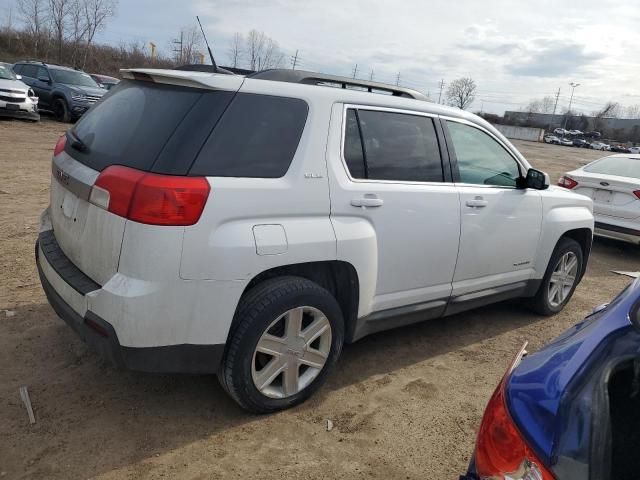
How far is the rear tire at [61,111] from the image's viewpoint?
17766 millimetres

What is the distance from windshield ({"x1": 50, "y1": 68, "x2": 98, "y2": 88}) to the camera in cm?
1783

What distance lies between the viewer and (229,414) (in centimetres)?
302

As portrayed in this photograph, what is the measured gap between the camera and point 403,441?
2.92 m

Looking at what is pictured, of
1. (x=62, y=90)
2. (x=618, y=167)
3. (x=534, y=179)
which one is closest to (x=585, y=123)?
(x=62, y=90)

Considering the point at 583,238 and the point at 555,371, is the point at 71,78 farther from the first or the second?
the point at 555,371

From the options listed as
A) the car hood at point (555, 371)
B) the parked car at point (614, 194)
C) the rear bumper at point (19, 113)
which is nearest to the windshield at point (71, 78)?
the rear bumper at point (19, 113)

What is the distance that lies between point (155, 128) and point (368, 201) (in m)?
1.26

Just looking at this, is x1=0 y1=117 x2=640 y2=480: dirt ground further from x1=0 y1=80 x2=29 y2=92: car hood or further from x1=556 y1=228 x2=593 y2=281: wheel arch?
x1=0 y1=80 x2=29 y2=92: car hood

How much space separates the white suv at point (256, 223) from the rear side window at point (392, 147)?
0.01m

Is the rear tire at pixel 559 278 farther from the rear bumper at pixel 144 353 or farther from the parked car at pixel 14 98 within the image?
the parked car at pixel 14 98

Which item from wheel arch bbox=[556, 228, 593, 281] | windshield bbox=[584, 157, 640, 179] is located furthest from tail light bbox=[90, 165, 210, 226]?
windshield bbox=[584, 157, 640, 179]

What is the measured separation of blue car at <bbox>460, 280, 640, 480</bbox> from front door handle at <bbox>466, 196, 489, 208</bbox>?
2041mm

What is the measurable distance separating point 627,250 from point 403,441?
7.30 m

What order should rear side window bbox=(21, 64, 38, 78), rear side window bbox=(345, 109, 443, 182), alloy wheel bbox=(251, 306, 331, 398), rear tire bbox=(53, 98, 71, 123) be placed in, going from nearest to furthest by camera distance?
alloy wheel bbox=(251, 306, 331, 398) < rear side window bbox=(345, 109, 443, 182) < rear tire bbox=(53, 98, 71, 123) < rear side window bbox=(21, 64, 38, 78)
